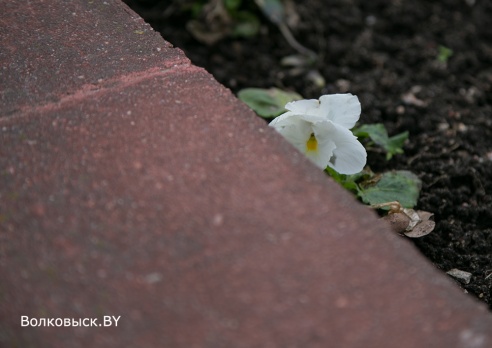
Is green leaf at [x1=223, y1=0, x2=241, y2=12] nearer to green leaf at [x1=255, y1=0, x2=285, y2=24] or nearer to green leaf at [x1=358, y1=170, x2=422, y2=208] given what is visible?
green leaf at [x1=255, y1=0, x2=285, y2=24]

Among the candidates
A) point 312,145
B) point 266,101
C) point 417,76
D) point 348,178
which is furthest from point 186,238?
point 417,76

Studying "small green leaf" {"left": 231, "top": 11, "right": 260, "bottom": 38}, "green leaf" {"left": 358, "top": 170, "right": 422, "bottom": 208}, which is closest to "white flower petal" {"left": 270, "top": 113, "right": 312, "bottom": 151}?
"green leaf" {"left": 358, "top": 170, "right": 422, "bottom": 208}

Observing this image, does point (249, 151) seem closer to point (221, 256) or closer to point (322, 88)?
point (221, 256)

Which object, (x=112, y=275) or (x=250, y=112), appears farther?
(x=250, y=112)

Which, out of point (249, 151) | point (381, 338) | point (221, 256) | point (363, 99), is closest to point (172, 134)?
point (249, 151)

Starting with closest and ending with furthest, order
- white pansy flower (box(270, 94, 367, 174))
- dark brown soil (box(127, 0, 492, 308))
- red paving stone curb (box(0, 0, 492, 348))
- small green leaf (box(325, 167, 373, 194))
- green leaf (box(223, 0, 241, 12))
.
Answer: red paving stone curb (box(0, 0, 492, 348))
white pansy flower (box(270, 94, 367, 174))
small green leaf (box(325, 167, 373, 194))
dark brown soil (box(127, 0, 492, 308))
green leaf (box(223, 0, 241, 12))
